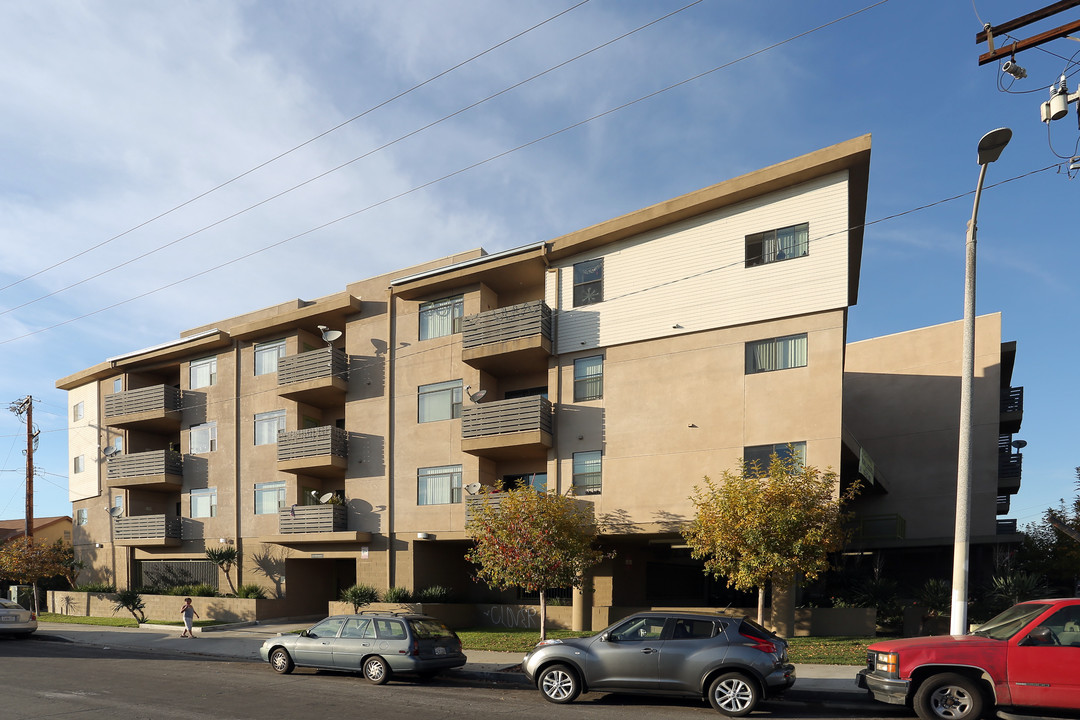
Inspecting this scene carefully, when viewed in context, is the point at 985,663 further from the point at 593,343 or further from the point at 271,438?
the point at 271,438

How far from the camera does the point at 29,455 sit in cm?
4166

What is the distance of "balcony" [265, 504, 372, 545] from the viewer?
2862 centimetres

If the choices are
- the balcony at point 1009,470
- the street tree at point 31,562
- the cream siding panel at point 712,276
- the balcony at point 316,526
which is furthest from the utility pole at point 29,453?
the balcony at point 1009,470

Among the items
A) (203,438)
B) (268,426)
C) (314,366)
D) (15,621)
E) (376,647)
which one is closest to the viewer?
(376,647)

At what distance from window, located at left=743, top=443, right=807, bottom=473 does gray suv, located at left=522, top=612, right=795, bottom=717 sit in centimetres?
861

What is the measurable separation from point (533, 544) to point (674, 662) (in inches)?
351

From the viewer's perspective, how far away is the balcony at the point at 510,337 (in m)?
25.3

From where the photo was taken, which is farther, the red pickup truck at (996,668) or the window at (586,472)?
the window at (586,472)

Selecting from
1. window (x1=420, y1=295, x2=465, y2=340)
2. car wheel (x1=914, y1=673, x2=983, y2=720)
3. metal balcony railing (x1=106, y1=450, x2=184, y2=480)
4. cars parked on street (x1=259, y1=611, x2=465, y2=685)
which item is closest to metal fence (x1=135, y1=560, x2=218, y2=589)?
metal balcony railing (x1=106, y1=450, x2=184, y2=480)

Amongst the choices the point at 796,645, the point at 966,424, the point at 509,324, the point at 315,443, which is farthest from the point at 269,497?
the point at 966,424

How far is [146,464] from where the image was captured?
3547 cm

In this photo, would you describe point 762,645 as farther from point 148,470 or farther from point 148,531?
point 148,470

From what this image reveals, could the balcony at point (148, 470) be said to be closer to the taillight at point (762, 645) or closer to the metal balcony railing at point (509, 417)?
the metal balcony railing at point (509, 417)

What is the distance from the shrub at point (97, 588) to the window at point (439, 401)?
1907cm
